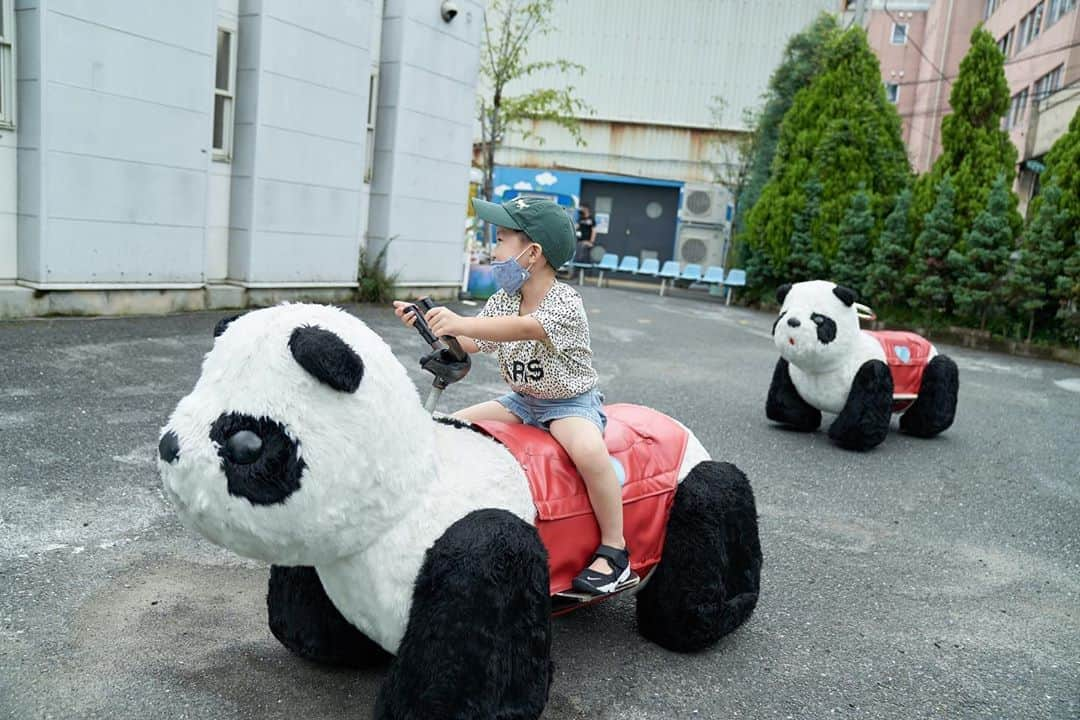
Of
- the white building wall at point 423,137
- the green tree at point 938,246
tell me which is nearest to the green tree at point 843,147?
the green tree at point 938,246

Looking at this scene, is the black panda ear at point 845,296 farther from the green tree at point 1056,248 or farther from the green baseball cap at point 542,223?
the green tree at point 1056,248

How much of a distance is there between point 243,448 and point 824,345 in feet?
17.3

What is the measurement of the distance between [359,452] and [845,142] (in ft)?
51.3

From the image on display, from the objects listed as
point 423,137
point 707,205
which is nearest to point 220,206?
point 423,137

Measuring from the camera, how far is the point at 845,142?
1605cm

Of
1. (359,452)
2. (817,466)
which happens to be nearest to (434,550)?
(359,452)

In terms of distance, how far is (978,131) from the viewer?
45.4 ft

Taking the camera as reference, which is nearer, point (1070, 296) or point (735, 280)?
point (1070, 296)

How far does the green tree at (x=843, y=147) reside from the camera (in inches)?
626

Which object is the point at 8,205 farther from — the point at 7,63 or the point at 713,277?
the point at 713,277

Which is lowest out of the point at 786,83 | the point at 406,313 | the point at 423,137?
the point at 406,313

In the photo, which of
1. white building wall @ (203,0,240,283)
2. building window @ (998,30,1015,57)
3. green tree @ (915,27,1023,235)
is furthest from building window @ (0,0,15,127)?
building window @ (998,30,1015,57)

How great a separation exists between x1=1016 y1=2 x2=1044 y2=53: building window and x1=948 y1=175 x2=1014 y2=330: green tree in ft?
65.1

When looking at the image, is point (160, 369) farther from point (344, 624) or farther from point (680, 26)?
point (680, 26)
